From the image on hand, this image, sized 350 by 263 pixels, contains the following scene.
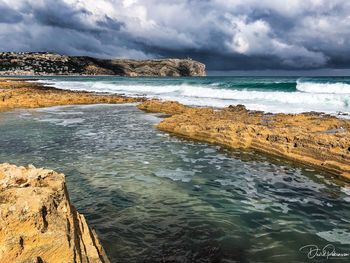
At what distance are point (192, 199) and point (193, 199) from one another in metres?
0.02

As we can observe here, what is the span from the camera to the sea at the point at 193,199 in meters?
5.82

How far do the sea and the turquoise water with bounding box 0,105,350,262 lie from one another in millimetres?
20

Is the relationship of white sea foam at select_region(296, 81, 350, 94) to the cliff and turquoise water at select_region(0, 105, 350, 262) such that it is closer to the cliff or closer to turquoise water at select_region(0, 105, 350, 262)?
turquoise water at select_region(0, 105, 350, 262)

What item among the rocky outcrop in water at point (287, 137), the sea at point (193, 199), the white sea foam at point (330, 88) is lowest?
the sea at point (193, 199)

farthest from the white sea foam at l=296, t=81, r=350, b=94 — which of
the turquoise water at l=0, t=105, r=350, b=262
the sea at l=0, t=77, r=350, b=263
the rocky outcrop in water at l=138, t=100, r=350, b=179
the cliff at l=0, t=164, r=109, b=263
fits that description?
the cliff at l=0, t=164, r=109, b=263

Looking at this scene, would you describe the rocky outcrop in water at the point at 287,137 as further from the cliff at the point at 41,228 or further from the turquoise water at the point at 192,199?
the cliff at the point at 41,228

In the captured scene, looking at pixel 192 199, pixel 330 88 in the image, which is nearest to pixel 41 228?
pixel 192 199

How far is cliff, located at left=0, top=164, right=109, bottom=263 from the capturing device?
3.42 m

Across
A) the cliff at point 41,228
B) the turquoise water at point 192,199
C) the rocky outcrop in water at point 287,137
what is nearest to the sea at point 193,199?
the turquoise water at point 192,199

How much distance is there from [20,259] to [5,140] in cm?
1225

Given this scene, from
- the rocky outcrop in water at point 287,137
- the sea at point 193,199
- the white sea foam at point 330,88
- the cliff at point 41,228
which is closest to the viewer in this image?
the cliff at point 41,228

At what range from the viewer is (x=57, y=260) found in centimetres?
354

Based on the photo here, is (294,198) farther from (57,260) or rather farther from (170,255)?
(57,260)

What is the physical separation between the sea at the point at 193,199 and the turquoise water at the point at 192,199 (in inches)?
0.8
